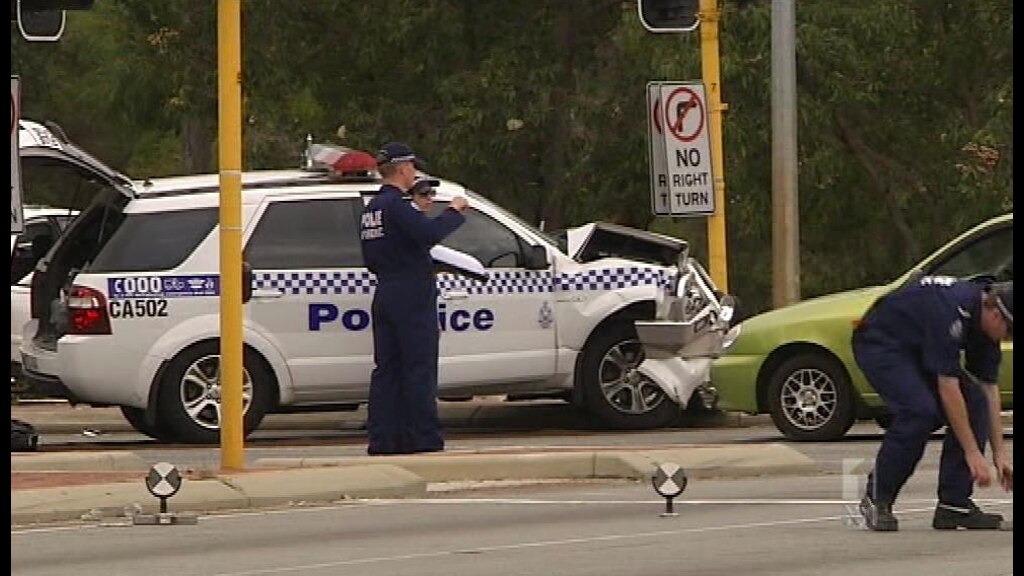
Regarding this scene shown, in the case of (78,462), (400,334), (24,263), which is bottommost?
(78,462)

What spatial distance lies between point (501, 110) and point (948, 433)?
1442 centimetres

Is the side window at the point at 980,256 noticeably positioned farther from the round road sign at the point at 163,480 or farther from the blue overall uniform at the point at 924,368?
the round road sign at the point at 163,480

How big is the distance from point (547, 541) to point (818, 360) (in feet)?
19.5

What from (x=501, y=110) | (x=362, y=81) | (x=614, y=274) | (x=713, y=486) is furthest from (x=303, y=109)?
(x=713, y=486)

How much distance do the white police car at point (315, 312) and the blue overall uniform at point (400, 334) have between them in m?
1.70

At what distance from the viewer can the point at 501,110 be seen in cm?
2697

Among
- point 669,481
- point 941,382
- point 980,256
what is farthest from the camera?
point 980,256

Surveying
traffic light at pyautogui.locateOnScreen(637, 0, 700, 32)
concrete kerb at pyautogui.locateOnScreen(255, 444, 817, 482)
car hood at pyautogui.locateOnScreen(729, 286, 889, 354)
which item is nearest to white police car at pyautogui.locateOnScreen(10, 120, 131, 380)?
concrete kerb at pyautogui.locateOnScreen(255, 444, 817, 482)

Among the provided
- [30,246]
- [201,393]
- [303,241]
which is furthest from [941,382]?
[30,246]

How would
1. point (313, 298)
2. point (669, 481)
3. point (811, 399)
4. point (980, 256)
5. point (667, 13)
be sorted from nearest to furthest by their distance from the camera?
point (669, 481)
point (980, 256)
point (811, 399)
point (313, 298)
point (667, 13)

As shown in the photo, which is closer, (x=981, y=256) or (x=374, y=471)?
(x=374, y=471)

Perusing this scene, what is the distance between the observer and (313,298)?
1870 centimetres

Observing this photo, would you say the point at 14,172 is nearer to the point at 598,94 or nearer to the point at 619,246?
the point at 619,246

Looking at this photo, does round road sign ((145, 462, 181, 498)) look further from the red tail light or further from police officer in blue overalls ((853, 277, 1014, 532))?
the red tail light
